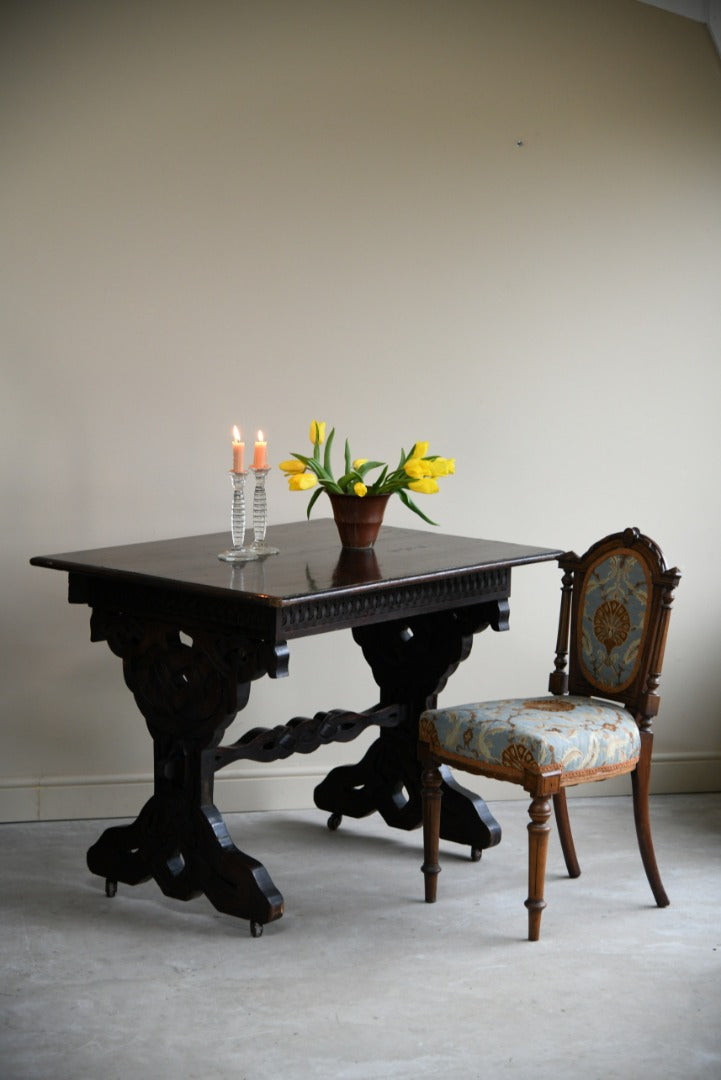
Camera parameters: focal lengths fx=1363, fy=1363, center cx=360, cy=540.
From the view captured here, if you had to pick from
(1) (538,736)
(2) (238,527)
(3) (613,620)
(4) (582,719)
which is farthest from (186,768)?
(3) (613,620)

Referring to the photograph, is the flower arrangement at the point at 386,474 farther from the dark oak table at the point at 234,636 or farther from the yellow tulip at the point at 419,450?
the dark oak table at the point at 234,636

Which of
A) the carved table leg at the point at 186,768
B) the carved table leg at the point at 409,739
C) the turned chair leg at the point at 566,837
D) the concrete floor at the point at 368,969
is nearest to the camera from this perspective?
the concrete floor at the point at 368,969

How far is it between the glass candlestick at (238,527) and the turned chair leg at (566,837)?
3.53 feet

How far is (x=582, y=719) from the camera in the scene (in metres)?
3.32

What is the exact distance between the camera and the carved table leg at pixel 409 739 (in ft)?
12.4

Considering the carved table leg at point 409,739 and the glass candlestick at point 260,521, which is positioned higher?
the glass candlestick at point 260,521

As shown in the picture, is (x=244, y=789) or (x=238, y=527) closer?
(x=238, y=527)

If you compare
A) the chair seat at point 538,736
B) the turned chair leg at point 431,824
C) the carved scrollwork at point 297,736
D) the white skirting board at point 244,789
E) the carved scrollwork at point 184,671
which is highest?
the carved scrollwork at point 184,671

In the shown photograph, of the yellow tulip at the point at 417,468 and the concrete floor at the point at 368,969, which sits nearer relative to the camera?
the concrete floor at the point at 368,969

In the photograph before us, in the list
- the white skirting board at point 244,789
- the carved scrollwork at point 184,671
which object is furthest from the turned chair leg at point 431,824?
the white skirting board at point 244,789

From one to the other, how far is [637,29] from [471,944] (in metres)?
2.86

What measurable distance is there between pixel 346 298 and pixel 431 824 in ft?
5.47

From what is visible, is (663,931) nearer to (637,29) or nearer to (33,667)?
(33,667)

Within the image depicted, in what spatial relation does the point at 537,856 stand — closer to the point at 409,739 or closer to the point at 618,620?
the point at 618,620
